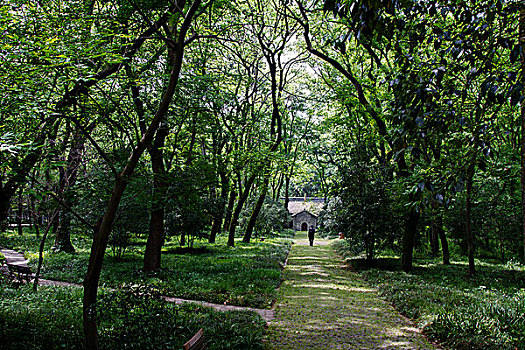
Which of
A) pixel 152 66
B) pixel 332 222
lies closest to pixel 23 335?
pixel 152 66

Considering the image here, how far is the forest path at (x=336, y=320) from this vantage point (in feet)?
20.6

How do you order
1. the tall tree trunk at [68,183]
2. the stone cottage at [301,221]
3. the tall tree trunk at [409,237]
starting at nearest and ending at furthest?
1. the tall tree trunk at [68,183]
2. the tall tree trunk at [409,237]
3. the stone cottage at [301,221]

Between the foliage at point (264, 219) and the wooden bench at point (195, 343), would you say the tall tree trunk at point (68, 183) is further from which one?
the foliage at point (264, 219)

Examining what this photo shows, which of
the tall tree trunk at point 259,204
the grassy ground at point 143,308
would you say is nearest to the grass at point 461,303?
the grassy ground at point 143,308

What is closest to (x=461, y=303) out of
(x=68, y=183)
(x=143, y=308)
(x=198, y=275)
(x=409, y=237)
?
(x=409, y=237)

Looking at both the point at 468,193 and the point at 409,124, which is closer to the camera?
the point at 409,124

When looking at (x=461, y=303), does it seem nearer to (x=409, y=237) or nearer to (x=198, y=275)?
(x=409, y=237)

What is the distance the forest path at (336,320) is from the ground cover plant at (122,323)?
0.77 meters

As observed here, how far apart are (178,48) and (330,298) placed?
818 cm

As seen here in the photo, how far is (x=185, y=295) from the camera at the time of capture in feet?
30.0

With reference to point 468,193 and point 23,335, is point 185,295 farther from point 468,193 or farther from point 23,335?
point 468,193

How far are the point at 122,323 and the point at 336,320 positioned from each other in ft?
14.9

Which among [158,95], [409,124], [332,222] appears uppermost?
[158,95]

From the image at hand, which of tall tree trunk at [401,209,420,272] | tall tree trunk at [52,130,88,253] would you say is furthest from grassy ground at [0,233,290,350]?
tall tree trunk at [401,209,420,272]
